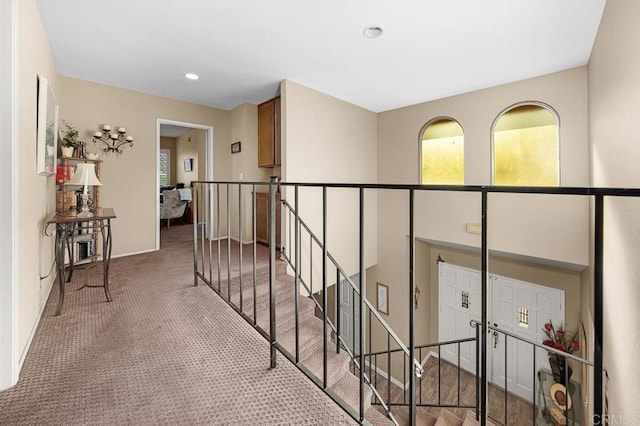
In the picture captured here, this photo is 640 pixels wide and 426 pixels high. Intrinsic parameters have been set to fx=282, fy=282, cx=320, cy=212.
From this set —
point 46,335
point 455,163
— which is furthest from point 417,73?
point 46,335

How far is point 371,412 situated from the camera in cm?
226

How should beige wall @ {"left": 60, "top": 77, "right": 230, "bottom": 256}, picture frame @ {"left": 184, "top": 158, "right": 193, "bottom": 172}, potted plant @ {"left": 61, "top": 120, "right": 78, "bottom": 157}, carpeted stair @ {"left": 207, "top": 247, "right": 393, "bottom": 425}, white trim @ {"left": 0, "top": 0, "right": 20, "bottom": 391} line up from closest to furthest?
white trim @ {"left": 0, "top": 0, "right": 20, "bottom": 391}, carpeted stair @ {"left": 207, "top": 247, "right": 393, "bottom": 425}, potted plant @ {"left": 61, "top": 120, "right": 78, "bottom": 157}, beige wall @ {"left": 60, "top": 77, "right": 230, "bottom": 256}, picture frame @ {"left": 184, "top": 158, "right": 193, "bottom": 172}

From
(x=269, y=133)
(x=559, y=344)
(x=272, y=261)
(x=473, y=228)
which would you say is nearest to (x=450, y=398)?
(x=559, y=344)

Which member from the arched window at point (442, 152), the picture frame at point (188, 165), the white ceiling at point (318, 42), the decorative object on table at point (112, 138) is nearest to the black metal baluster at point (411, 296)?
the white ceiling at point (318, 42)

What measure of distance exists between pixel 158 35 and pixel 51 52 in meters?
1.22

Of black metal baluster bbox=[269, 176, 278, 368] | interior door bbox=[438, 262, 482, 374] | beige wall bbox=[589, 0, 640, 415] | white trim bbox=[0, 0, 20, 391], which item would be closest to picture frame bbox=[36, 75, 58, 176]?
white trim bbox=[0, 0, 20, 391]

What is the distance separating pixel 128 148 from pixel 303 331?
3345 millimetres

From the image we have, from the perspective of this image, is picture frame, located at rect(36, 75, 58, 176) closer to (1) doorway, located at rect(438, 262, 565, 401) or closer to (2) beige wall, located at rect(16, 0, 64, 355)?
(2) beige wall, located at rect(16, 0, 64, 355)

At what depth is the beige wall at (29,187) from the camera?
5.28 feet

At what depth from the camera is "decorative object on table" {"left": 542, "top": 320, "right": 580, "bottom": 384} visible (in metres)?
3.53

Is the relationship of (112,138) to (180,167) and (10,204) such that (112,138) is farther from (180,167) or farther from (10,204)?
(180,167)

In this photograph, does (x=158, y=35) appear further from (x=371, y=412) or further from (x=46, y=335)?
(x=371, y=412)

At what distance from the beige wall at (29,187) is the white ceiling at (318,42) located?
370 mm

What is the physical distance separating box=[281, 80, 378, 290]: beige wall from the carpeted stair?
104 centimetres
